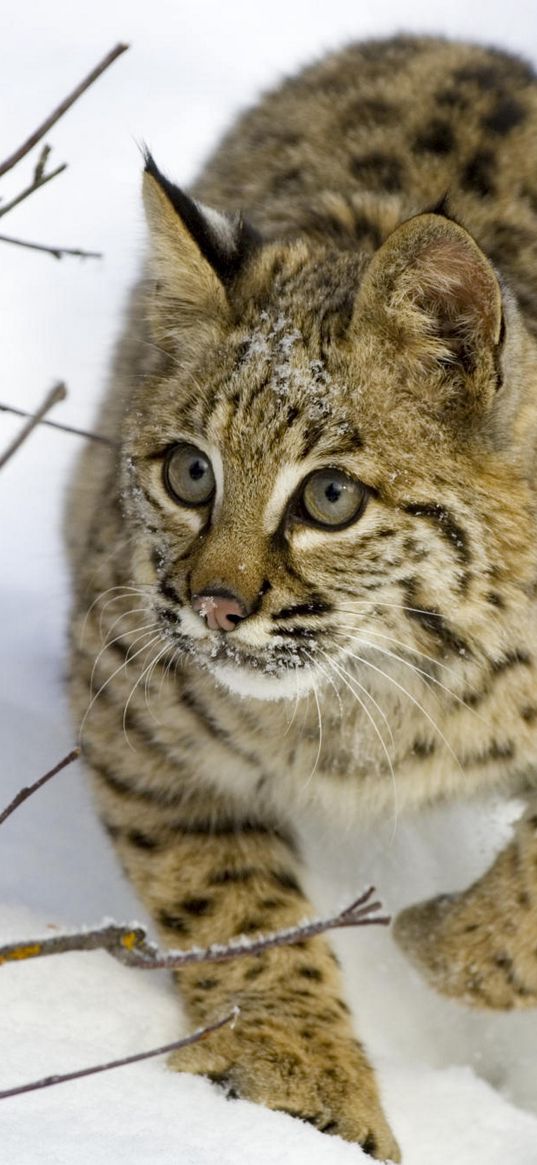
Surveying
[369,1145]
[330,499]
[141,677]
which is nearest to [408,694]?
[330,499]

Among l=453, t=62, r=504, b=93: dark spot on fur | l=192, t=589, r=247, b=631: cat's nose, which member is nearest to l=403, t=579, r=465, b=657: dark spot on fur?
l=192, t=589, r=247, b=631: cat's nose

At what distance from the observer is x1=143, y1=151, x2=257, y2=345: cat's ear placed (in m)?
3.16

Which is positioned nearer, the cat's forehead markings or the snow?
the snow

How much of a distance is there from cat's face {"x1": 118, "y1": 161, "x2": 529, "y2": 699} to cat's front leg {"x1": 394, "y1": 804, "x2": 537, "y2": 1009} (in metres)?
0.69

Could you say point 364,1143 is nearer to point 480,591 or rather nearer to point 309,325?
point 480,591

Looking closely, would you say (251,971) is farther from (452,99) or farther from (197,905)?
(452,99)

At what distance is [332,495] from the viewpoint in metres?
2.95

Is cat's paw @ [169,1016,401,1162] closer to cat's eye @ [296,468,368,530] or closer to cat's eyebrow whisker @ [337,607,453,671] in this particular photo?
cat's eyebrow whisker @ [337,607,453,671]

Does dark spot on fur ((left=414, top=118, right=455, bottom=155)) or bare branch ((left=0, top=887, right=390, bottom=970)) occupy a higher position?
dark spot on fur ((left=414, top=118, right=455, bottom=155))

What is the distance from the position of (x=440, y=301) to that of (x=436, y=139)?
1.33 metres

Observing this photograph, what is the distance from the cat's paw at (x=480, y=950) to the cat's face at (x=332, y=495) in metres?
0.73

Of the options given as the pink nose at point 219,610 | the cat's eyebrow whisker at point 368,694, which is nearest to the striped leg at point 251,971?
the cat's eyebrow whisker at point 368,694

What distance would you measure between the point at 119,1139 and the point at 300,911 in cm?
117

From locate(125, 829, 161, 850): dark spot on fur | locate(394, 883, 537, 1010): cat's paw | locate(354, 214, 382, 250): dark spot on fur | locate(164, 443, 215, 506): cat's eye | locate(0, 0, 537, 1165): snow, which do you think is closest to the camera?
locate(0, 0, 537, 1165): snow
